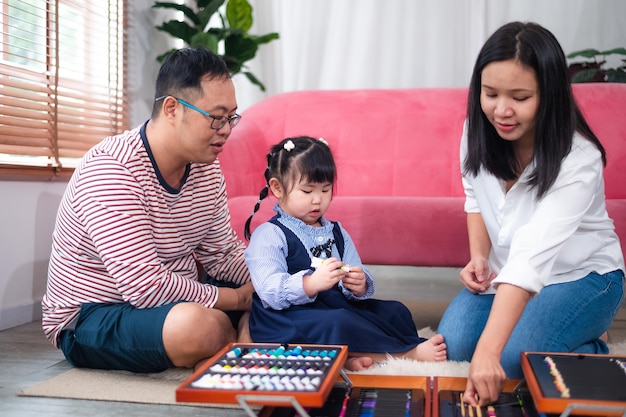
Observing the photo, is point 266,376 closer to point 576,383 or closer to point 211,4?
point 576,383

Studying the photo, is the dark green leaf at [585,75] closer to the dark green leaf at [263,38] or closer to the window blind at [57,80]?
the dark green leaf at [263,38]

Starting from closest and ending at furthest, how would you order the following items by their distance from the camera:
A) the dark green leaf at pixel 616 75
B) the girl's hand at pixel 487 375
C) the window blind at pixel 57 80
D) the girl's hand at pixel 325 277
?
the girl's hand at pixel 487 375 → the girl's hand at pixel 325 277 → the window blind at pixel 57 80 → the dark green leaf at pixel 616 75

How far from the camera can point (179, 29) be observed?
327 cm

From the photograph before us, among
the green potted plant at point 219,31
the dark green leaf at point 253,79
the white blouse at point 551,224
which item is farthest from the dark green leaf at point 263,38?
the white blouse at point 551,224

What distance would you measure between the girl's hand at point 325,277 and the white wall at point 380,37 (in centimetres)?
203

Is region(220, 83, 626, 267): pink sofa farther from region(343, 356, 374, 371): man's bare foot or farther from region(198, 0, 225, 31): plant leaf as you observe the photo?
region(198, 0, 225, 31): plant leaf

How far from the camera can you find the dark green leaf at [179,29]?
3246 mm

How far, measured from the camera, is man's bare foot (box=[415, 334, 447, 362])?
1588 millimetres

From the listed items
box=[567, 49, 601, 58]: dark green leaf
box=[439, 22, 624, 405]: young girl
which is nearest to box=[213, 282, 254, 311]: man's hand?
box=[439, 22, 624, 405]: young girl

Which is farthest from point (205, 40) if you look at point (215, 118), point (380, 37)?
point (215, 118)

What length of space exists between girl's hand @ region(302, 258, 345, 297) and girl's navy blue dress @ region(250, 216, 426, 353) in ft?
0.22

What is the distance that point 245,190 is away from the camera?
244 centimetres

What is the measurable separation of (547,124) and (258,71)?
2729mm

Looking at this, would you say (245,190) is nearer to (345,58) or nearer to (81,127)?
(81,127)
